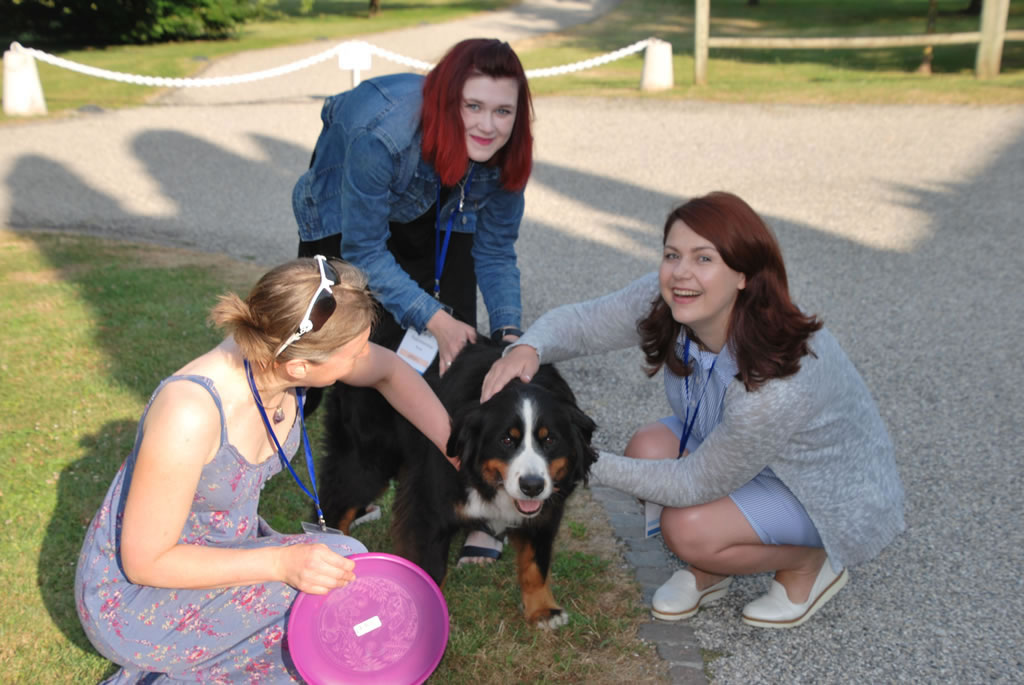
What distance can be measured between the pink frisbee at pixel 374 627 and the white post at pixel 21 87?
11767 millimetres

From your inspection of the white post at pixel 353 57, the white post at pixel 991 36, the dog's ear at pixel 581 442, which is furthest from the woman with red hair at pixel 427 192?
the white post at pixel 991 36

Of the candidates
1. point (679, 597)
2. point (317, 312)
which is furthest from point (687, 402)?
point (317, 312)

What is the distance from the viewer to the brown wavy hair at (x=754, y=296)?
2.86 metres

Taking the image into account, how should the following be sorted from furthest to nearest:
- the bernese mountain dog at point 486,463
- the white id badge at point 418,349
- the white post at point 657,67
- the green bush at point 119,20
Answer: the green bush at point 119,20
the white post at point 657,67
the white id badge at point 418,349
the bernese mountain dog at point 486,463

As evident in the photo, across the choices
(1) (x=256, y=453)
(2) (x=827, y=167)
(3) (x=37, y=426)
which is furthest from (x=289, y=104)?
(1) (x=256, y=453)

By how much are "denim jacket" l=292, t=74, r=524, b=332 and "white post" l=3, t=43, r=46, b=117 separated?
1014 centimetres

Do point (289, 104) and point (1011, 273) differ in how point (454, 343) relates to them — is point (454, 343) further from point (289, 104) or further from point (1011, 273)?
point (289, 104)

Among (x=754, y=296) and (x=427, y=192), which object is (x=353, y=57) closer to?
(x=427, y=192)

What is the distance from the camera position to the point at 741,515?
3.13m

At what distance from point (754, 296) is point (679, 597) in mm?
1113

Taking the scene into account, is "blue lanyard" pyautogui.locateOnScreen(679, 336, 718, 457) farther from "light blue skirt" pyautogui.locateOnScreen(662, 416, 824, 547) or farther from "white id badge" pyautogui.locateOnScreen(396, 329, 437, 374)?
"white id badge" pyautogui.locateOnScreen(396, 329, 437, 374)

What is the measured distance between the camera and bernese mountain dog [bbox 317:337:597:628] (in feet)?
9.97

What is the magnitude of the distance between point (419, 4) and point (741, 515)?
34.1 metres

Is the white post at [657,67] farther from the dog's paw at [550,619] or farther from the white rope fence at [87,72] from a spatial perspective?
the dog's paw at [550,619]
